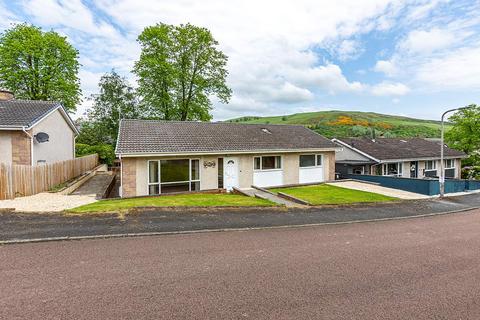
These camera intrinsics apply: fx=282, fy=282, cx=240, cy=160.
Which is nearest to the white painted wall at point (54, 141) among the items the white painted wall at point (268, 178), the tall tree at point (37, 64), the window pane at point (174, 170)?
the window pane at point (174, 170)

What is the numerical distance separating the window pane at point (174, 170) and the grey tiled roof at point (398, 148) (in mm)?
18502

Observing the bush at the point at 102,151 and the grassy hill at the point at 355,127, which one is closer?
the bush at the point at 102,151

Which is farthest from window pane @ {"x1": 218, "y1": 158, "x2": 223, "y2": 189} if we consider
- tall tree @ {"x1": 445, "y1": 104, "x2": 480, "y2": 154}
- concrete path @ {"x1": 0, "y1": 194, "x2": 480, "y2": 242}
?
tall tree @ {"x1": 445, "y1": 104, "x2": 480, "y2": 154}

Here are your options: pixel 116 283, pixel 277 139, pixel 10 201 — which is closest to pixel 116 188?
pixel 10 201

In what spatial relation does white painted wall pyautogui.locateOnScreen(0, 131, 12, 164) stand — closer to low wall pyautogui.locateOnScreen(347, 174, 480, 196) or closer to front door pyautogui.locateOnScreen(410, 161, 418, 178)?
low wall pyautogui.locateOnScreen(347, 174, 480, 196)

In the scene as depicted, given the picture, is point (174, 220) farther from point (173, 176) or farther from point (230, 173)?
point (230, 173)

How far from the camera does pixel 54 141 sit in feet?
66.4

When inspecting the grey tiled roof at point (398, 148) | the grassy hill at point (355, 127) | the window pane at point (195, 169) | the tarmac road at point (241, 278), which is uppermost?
the grassy hill at point (355, 127)

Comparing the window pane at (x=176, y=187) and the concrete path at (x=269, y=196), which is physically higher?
the window pane at (x=176, y=187)

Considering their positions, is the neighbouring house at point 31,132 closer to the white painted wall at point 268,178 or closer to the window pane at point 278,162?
the white painted wall at point 268,178

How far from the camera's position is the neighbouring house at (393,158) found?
27234 mm

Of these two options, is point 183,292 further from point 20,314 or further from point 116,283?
point 20,314

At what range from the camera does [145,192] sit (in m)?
16.1

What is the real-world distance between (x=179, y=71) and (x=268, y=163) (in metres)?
18.2
